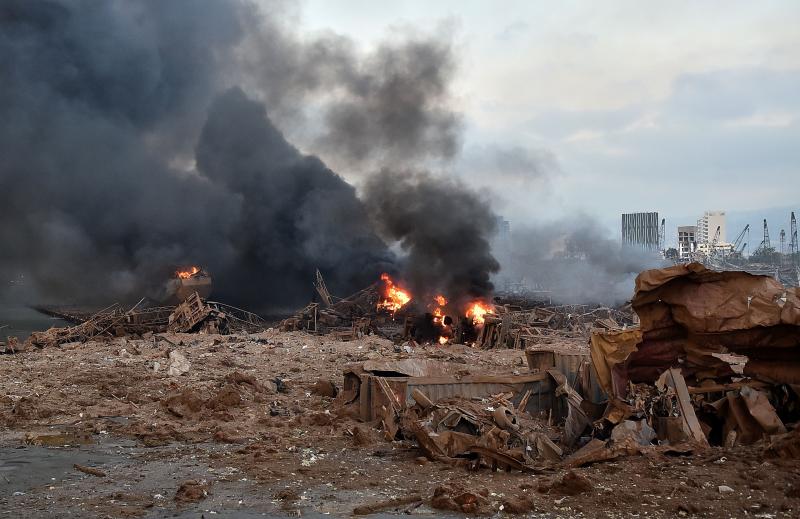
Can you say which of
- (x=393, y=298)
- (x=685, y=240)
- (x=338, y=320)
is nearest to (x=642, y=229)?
(x=685, y=240)

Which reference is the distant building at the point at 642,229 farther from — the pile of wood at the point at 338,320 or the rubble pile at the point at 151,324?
the rubble pile at the point at 151,324

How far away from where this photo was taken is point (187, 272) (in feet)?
126

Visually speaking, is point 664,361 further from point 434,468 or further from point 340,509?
point 340,509

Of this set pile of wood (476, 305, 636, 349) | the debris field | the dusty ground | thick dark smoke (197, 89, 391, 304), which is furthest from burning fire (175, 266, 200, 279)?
the debris field

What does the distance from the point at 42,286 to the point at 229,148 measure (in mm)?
14565

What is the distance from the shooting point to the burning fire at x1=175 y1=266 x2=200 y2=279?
37809 millimetres

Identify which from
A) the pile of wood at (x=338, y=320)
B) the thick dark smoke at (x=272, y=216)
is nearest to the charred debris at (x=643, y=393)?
the pile of wood at (x=338, y=320)

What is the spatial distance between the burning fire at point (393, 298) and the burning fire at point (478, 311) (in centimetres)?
403

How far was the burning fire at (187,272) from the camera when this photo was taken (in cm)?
3781

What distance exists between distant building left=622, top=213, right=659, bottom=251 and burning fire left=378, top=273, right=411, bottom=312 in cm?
4148

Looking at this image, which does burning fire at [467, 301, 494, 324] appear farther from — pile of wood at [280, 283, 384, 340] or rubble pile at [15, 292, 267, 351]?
rubble pile at [15, 292, 267, 351]

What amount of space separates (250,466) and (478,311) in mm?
18325

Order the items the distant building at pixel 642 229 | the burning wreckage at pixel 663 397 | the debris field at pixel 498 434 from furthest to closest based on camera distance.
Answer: the distant building at pixel 642 229 → the burning wreckage at pixel 663 397 → the debris field at pixel 498 434

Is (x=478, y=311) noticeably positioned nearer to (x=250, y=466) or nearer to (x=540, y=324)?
(x=540, y=324)
